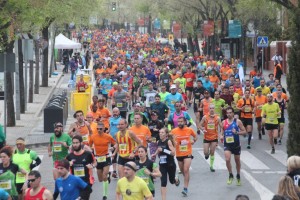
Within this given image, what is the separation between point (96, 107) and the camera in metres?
23.2

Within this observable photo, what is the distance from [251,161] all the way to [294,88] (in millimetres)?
4526

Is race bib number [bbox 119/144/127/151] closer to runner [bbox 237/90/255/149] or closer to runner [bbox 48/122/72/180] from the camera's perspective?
runner [bbox 48/122/72/180]

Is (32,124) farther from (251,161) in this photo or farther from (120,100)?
(251,161)

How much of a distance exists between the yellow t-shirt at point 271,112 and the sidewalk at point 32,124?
21.0ft

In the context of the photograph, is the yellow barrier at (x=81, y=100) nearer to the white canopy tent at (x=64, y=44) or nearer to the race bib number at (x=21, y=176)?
the white canopy tent at (x=64, y=44)

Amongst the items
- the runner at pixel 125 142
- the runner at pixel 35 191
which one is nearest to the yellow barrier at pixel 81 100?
the runner at pixel 125 142

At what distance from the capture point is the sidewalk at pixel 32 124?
26.5 metres

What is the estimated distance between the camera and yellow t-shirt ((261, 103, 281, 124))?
23673mm

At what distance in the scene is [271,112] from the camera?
23688 millimetres

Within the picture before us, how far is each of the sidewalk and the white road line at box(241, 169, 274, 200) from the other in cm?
796

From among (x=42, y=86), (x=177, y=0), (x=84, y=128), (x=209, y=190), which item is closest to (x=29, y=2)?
(x=84, y=128)

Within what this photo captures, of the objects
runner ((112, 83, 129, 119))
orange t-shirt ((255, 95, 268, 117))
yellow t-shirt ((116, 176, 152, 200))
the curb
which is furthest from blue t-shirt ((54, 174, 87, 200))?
the curb

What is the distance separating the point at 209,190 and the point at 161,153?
1.75 m

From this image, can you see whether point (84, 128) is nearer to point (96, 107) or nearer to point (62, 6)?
point (96, 107)
